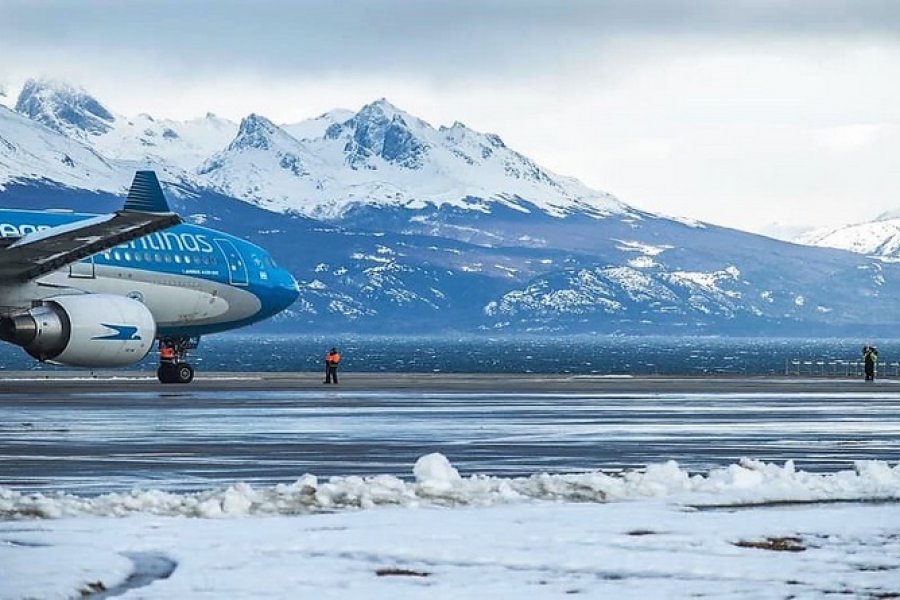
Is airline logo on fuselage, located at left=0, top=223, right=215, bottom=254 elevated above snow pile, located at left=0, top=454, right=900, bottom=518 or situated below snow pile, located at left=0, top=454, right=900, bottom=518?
above

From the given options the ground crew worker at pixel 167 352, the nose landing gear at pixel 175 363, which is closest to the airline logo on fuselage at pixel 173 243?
the nose landing gear at pixel 175 363

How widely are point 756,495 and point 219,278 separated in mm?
40955

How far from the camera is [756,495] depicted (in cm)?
2173

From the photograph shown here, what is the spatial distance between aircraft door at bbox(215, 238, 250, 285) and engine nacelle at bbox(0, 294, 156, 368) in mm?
8940

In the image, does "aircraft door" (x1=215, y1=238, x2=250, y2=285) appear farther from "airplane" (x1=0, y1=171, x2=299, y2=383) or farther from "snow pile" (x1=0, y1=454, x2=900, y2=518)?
"snow pile" (x1=0, y1=454, x2=900, y2=518)

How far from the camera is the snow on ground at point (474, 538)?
49.3 feet

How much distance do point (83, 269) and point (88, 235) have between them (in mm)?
4733

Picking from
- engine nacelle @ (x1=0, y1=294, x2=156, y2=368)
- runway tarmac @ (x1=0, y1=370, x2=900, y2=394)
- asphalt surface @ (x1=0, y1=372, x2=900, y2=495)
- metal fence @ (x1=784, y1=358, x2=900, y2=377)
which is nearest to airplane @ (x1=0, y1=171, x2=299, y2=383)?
engine nacelle @ (x1=0, y1=294, x2=156, y2=368)

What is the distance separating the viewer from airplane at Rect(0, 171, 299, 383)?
166 feet

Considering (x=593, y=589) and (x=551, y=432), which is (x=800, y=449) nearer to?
(x=551, y=432)

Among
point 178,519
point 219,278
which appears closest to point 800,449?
point 178,519

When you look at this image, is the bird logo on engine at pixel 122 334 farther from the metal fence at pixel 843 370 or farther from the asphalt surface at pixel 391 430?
the metal fence at pixel 843 370

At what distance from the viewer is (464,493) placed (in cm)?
2144

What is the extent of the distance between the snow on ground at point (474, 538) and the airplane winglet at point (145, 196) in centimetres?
2910
